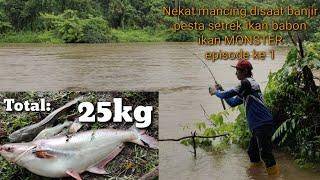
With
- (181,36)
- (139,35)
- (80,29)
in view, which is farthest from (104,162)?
(139,35)

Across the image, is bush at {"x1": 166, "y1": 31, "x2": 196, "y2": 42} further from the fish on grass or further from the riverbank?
the fish on grass

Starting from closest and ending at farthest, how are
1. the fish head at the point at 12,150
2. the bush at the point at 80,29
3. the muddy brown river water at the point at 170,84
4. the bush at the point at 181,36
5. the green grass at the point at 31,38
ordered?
the fish head at the point at 12,150, the muddy brown river water at the point at 170,84, the bush at the point at 181,36, the bush at the point at 80,29, the green grass at the point at 31,38

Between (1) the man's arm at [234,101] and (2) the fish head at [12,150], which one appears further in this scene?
(1) the man's arm at [234,101]

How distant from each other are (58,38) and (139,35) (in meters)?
5.29

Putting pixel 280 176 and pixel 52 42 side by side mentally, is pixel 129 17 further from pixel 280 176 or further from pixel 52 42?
pixel 280 176

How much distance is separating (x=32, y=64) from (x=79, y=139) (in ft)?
51.7

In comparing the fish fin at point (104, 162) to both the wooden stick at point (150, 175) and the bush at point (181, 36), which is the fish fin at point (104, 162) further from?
the bush at point (181, 36)

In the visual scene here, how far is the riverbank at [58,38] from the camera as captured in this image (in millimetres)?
35094

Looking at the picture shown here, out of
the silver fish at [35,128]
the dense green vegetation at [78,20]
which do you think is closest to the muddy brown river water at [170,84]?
the silver fish at [35,128]

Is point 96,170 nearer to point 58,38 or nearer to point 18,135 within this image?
point 18,135

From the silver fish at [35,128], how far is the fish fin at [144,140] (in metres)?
0.44

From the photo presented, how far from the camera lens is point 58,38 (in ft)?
117

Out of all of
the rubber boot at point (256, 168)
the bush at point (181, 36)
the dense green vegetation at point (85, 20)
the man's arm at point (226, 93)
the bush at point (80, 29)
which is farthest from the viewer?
the dense green vegetation at point (85, 20)

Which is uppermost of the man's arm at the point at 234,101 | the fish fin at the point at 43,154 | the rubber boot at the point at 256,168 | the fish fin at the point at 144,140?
the man's arm at the point at 234,101
